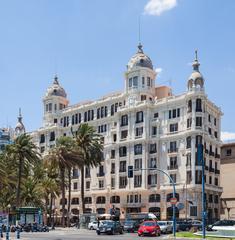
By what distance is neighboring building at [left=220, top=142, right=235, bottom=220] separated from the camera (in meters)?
98.4

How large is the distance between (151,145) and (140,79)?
12646 mm

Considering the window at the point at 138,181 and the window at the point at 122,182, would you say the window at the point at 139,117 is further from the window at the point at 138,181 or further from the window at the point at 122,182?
the window at the point at 122,182

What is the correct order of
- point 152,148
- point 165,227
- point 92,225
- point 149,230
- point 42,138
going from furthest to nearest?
1. point 42,138
2. point 152,148
3. point 92,225
4. point 165,227
5. point 149,230

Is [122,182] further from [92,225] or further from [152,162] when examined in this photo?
[92,225]

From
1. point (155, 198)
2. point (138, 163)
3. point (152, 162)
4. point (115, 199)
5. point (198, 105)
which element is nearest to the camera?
point (198, 105)

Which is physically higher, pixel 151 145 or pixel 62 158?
pixel 151 145

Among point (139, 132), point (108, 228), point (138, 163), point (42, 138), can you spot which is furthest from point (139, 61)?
point (108, 228)

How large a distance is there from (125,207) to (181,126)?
18.9m

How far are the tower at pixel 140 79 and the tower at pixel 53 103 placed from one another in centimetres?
2284

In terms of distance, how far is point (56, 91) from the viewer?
115 meters

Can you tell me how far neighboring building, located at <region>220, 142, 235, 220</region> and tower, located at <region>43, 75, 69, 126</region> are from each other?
1476 inches

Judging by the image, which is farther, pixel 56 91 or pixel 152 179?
pixel 56 91

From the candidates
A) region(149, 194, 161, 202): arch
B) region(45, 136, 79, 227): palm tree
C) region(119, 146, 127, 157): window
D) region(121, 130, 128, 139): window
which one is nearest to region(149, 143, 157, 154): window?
region(119, 146, 127, 157): window

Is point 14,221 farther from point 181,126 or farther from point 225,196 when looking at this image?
point 225,196
